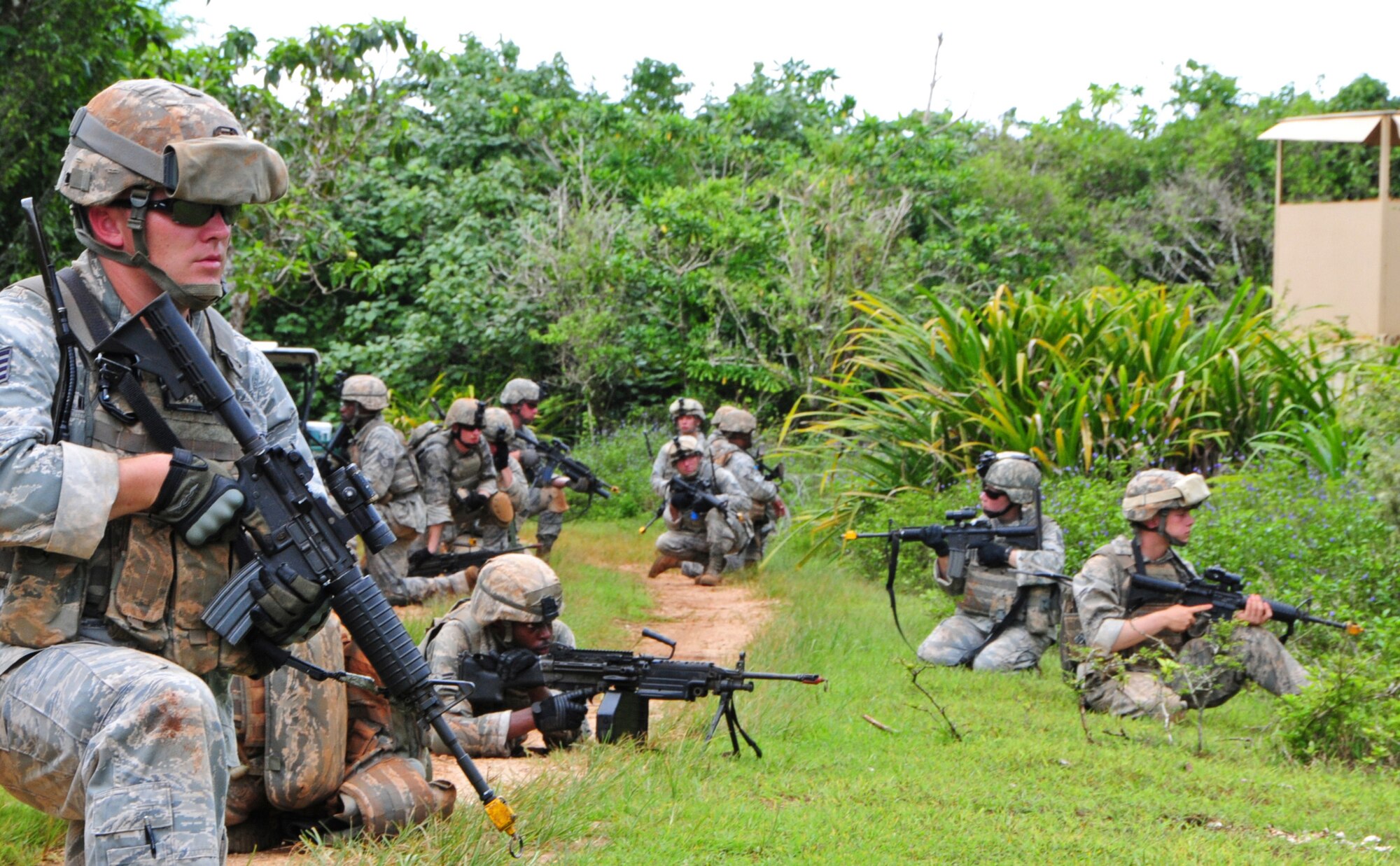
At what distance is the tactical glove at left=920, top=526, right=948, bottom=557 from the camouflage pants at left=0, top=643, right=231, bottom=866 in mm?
6493

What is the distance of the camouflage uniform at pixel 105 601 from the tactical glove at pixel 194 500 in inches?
3.3

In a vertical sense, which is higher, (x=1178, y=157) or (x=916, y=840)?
(x=1178, y=157)

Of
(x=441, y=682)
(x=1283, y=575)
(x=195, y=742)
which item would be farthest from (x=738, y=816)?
(x=1283, y=575)

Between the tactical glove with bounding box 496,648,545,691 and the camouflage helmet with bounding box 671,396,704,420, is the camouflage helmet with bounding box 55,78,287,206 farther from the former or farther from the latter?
the camouflage helmet with bounding box 671,396,704,420

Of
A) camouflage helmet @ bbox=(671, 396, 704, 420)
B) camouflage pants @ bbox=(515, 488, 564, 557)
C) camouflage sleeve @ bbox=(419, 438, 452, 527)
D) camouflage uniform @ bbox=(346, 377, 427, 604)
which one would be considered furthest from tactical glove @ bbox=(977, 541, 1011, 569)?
camouflage helmet @ bbox=(671, 396, 704, 420)

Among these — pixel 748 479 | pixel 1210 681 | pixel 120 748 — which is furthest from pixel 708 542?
pixel 120 748

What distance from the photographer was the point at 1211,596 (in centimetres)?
741

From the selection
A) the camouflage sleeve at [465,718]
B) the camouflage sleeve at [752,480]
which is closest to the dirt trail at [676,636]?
the camouflage sleeve at [465,718]

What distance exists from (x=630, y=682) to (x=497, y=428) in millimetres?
6158

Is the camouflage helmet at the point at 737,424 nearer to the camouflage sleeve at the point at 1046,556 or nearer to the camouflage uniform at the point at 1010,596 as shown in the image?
the camouflage uniform at the point at 1010,596

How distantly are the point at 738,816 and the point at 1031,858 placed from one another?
103 centimetres

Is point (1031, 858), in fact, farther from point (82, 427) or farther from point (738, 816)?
point (82, 427)

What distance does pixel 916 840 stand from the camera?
193 inches

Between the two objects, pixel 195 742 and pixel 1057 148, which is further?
pixel 1057 148
